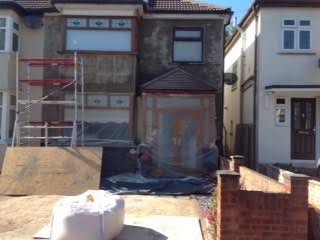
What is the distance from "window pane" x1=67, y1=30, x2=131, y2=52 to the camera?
61.8 feet

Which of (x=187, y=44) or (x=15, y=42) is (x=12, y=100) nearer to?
(x=15, y=42)

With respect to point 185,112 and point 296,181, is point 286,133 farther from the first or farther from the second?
point 296,181

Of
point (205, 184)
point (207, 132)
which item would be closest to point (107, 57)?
point (207, 132)

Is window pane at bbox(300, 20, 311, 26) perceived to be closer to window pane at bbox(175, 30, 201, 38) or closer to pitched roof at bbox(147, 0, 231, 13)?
pitched roof at bbox(147, 0, 231, 13)

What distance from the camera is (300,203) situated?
7285mm

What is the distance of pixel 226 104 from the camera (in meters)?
29.6

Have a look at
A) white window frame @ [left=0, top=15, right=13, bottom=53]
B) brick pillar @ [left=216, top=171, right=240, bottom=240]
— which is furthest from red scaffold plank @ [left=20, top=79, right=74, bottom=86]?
brick pillar @ [left=216, top=171, right=240, bottom=240]

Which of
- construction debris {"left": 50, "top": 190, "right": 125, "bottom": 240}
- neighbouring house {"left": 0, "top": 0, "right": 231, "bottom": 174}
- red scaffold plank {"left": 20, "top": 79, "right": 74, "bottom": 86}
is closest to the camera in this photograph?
construction debris {"left": 50, "top": 190, "right": 125, "bottom": 240}

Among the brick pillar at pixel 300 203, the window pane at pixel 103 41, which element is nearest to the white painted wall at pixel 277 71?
the window pane at pixel 103 41

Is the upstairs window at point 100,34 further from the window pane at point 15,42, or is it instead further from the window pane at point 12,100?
the window pane at point 12,100

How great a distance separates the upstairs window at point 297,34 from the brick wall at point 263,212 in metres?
12.1

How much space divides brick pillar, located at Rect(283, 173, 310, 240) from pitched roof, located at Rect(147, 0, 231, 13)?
1318 cm

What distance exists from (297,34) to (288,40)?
36 cm

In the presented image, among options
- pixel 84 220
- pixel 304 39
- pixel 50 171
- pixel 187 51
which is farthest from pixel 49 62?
pixel 84 220
